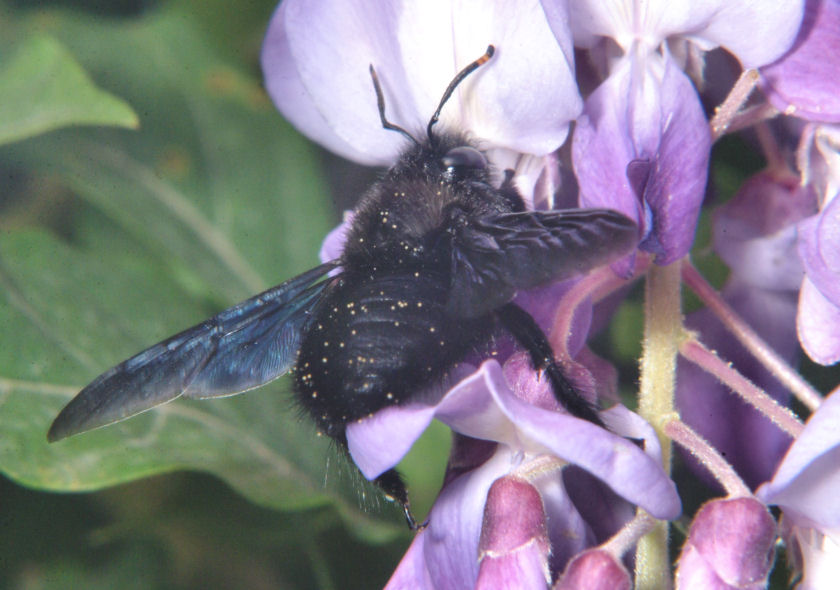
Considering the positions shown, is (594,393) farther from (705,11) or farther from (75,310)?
(75,310)

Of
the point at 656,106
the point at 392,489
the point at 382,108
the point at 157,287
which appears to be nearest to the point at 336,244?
the point at 382,108

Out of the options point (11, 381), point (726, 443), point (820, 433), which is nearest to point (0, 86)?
point (11, 381)

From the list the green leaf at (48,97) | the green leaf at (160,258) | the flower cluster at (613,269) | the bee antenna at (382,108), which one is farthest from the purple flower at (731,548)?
the green leaf at (48,97)

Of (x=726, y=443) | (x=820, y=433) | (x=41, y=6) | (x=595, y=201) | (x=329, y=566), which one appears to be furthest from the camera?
(x=41, y=6)

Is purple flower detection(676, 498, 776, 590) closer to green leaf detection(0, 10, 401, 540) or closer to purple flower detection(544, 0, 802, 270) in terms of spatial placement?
purple flower detection(544, 0, 802, 270)

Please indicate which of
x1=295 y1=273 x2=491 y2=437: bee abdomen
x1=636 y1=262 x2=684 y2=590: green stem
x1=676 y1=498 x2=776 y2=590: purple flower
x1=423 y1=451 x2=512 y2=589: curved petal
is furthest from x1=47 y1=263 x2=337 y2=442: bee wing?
x1=676 y1=498 x2=776 y2=590: purple flower

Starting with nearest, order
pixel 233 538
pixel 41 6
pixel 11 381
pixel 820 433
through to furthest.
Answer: pixel 820 433 < pixel 11 381 < pixel 233 538 < pixel 41 6
